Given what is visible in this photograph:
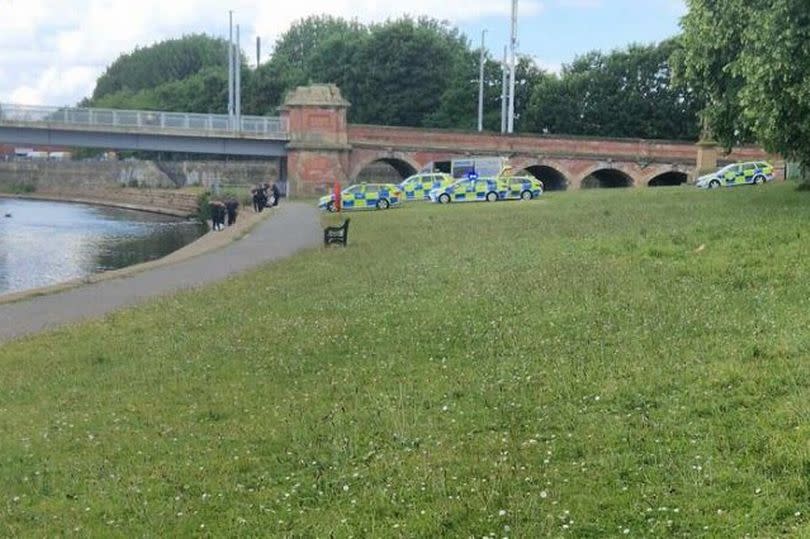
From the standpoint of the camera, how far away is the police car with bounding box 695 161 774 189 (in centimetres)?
4388

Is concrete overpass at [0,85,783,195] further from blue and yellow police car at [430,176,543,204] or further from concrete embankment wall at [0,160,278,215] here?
concrete embankment wall at [0,160,278,215]

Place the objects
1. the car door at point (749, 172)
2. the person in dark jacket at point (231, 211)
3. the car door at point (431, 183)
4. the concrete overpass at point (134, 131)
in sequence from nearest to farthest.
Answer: the person in dark jacket at point (231, 211)
the car door at point (749, 172)
the car door at point (431, 183)
the concrete overpass at point (134, 131)

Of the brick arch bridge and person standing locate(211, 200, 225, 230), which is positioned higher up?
the brick arch bridge

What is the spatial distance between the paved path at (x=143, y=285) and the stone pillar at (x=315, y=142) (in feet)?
109

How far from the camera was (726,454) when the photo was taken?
484 cm

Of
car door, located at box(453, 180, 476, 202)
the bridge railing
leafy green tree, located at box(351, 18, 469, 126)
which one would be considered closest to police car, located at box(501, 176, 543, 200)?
car door, located at box(453, 180, 476, 202)

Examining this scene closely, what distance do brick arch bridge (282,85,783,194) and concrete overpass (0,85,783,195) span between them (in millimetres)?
77

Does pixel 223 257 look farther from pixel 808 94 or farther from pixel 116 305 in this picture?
pixel 808 94

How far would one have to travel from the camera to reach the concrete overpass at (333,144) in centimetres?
5853

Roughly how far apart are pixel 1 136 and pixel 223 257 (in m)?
41.0

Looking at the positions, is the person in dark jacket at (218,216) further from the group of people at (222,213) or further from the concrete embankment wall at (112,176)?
the concrete embankment wall at (112,176)

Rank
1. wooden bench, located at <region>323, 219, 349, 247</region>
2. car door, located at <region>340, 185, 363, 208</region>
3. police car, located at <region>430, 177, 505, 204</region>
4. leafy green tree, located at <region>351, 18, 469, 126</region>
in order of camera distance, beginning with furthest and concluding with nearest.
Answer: leafy green tree, located at <region>351, 18, 469, 126</region>, police car, located at <region>430, 177, 505, 204</region>, car door, located at <region>340, 185, 363, 208</region>, wooden bench, located at <region>323, 219, 349, 247</region>

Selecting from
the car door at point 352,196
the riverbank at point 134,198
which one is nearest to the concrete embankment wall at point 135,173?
the riverbank at point 134,198

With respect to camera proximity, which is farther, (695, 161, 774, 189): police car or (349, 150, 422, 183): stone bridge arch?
(349, 150, 422, 183): stone bridge arch
